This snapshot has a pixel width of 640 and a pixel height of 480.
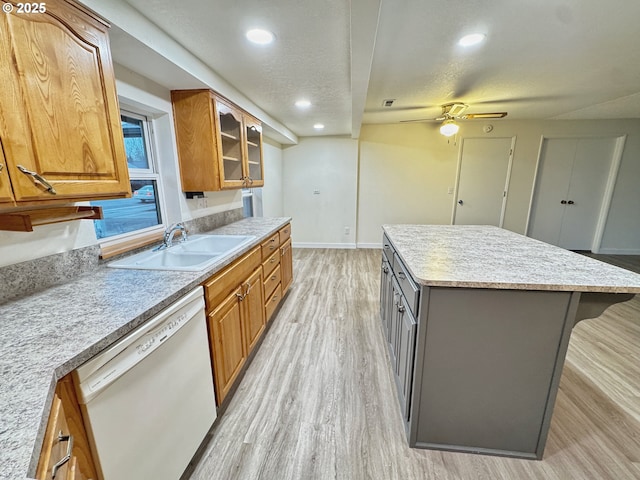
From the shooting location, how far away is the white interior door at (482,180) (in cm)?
446

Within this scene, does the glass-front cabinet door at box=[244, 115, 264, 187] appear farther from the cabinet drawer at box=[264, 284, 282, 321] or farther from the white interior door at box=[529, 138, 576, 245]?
the white interior door at box=[529, 138, 576, 245]

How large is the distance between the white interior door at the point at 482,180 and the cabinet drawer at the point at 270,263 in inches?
144

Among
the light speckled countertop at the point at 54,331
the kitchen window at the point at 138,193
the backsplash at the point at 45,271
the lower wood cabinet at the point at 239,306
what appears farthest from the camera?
the kitchen window at the point at 138,193

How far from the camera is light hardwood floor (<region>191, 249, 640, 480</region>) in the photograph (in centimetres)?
127

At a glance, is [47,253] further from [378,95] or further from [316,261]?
[316,261]

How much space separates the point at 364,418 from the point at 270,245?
147cm

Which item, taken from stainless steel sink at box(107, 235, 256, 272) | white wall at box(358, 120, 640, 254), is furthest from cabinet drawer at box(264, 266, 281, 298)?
white wall at box(358, 120, 640, 254)

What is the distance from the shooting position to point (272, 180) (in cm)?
450

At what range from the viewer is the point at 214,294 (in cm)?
140

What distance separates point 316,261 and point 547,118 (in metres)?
4.42

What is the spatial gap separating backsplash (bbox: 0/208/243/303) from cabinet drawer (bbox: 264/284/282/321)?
1.25m

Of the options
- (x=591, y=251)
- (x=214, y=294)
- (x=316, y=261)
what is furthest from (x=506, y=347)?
(x=591, y=251)

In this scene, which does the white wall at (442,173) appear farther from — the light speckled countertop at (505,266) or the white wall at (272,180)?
the light speckled countertop at (505,266)

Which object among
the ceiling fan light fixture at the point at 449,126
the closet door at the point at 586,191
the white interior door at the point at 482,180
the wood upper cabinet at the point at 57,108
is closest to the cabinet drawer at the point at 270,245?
the wood upper cabinet at the point at 57,108
